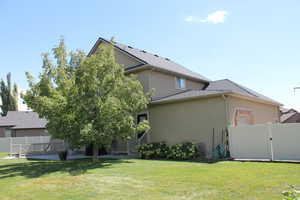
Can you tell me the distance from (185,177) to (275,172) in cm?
303

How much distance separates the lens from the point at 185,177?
7.75 metres

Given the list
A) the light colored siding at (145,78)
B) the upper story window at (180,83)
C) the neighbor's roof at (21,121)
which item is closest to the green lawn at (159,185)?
the light colored siding at (145,78)

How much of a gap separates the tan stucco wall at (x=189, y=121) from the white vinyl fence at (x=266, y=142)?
38.6 inches

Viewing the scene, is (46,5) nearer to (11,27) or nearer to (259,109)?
(11,27)

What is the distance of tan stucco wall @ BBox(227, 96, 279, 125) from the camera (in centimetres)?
1298

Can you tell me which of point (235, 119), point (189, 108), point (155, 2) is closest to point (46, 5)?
point (155, 2)

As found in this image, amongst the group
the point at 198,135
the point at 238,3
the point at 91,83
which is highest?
the point at 238,3

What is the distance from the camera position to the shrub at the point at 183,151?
12.5 m

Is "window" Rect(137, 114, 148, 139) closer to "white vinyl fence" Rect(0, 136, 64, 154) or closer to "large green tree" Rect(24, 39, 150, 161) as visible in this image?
"large green tree" Rect(24, 39, 150, 161)

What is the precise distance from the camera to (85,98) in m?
11.7

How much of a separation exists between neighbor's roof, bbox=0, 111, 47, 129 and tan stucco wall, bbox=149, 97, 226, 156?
2070 centimetres

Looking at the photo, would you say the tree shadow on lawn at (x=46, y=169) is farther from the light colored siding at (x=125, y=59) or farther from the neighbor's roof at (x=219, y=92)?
the light colored siding at (x=125, y=59)

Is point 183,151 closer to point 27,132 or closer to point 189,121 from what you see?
point 189,121

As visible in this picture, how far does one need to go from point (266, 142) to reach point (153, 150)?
19.4 feet
